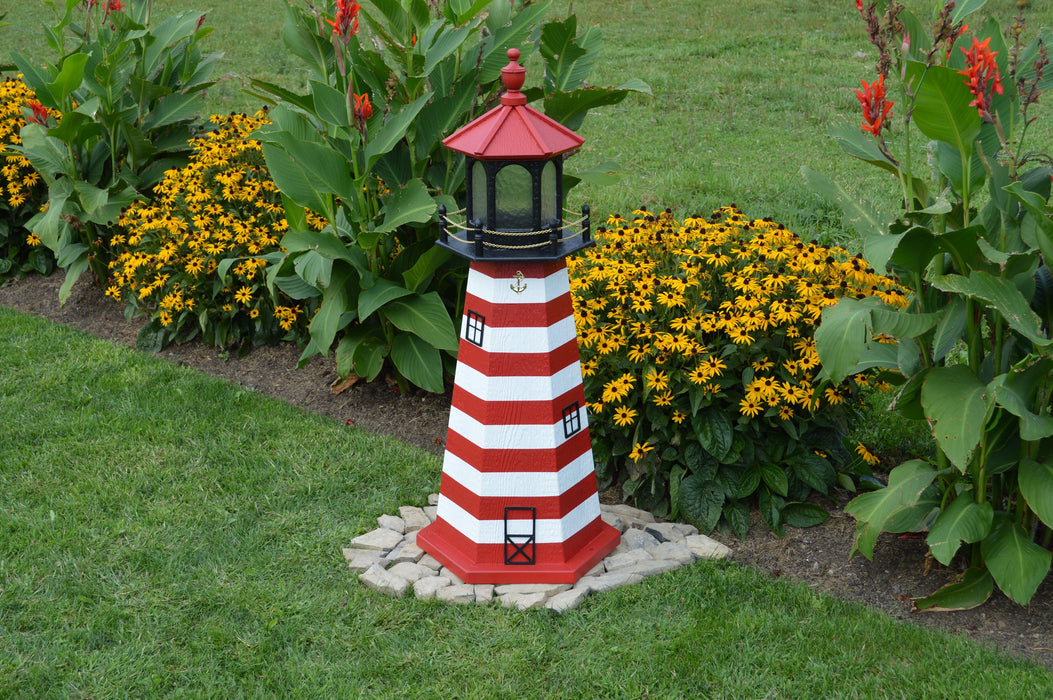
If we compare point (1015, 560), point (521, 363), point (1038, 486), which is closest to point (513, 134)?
point (521, 363)

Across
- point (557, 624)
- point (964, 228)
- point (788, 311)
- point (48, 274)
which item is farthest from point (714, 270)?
point (48, 274)

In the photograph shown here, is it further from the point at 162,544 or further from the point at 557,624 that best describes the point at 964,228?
the point at 162,544

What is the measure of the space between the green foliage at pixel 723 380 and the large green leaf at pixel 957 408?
652 millimetres

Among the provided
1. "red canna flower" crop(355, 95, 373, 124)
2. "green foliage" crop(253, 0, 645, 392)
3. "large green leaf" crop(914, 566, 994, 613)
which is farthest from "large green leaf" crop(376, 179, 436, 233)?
"large green leaf" crop(914, 566, 994, 613)

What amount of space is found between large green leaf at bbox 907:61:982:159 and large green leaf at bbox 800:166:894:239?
19.6 inches

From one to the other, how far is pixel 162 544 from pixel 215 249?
6.96 ft

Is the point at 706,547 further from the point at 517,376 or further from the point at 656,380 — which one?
the point at 517,376

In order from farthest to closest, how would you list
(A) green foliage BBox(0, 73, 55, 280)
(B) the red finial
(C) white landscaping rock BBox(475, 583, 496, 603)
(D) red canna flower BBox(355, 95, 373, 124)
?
(A) green foliage BBox(0, 73, 55, 280) → (D) red canna flower BBox(355, 95, 373, 124) → (C) white landscaping rock BBox(475, 583, 496, 603) → (B) the red finial

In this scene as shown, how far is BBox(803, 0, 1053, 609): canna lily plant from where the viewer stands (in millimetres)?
3295

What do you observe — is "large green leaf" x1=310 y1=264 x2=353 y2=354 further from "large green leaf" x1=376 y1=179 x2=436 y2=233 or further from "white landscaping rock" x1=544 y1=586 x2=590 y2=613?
"white landscaping rock" x1=544 y1=586 x2=590 y2=613

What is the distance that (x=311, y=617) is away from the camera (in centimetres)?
385

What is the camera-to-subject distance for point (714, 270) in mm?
4605

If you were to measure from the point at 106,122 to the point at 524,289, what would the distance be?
12.8 feet

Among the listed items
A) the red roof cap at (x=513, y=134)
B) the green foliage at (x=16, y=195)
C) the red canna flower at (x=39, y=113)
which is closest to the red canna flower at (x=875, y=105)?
the red roof cap at (x=513, y=134)
